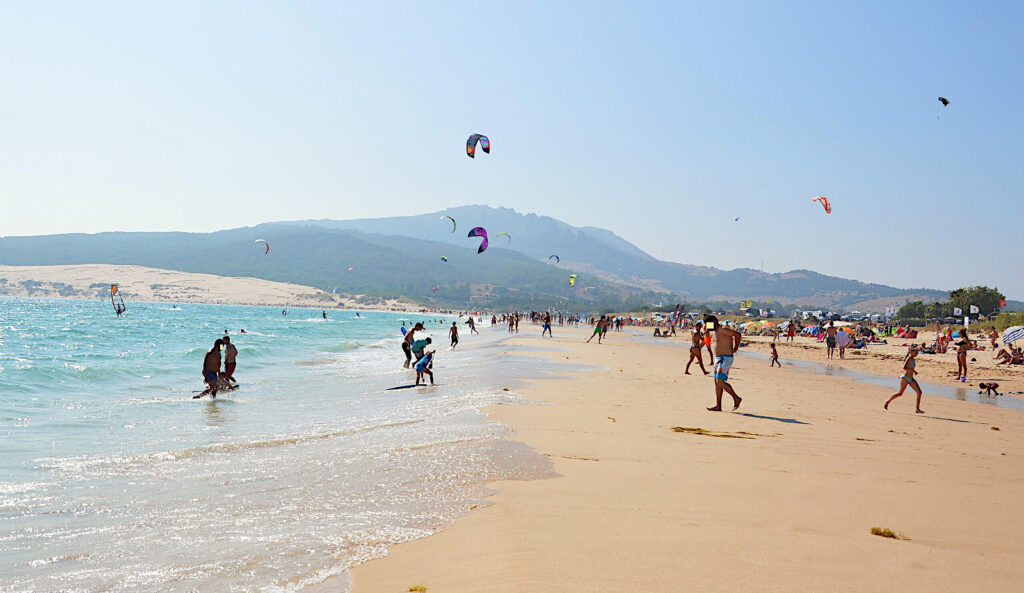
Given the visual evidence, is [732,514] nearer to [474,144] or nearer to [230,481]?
[230,481]

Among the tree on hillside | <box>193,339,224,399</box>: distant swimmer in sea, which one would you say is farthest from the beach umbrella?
the tree on hillside

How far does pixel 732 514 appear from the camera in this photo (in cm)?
442

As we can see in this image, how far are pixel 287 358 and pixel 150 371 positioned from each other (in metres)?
7.14

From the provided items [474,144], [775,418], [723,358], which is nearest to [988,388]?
[775,418]

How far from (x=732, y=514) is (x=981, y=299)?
90.8 meters

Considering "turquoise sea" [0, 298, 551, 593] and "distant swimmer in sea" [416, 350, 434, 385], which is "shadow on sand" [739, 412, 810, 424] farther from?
"distant swimmer in sea" [416, 350, 434, 385]

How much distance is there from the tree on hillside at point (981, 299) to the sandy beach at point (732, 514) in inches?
3226

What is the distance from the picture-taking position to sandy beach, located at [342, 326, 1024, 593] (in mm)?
3297

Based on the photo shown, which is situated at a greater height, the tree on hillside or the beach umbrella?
the tree on hillside

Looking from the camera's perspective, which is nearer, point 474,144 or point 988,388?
point 988,388

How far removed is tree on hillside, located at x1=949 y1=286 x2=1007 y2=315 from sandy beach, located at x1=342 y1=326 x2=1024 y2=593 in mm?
81928

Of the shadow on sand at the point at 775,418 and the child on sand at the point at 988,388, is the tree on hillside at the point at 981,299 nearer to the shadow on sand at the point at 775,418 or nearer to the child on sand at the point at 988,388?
the child on sand at the point at 988,388

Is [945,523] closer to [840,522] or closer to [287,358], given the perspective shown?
[840,522]

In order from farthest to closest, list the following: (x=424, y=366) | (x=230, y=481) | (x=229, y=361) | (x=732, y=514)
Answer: (x=229, y=361) < (x=424, y=366) < (x=230, y=481) < (x=732, y=514)
